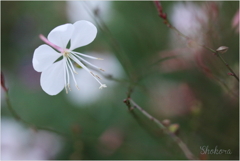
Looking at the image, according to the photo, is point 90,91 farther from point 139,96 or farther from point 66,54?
point 66,54

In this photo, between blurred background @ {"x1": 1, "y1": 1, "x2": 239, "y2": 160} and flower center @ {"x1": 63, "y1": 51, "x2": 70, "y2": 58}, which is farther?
blurred background @ {"x1": 1, "y1": 1, "x2": 239, "y2": 160}

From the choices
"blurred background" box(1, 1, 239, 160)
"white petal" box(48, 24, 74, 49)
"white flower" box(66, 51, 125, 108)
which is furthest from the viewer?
"white flower" box(66, 51, 125, 108)

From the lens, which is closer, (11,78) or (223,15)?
(223,15)

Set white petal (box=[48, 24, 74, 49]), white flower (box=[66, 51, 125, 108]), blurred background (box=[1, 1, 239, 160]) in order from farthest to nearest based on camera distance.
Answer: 1. white flower (box=[66, 51, 125, 108])
2. blurred background (box=[1, 1, 239, 160])
3. white petal (box=[48, 24, 74, 49])

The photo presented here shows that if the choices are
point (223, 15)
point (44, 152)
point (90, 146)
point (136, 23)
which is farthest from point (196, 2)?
point (44, 152)

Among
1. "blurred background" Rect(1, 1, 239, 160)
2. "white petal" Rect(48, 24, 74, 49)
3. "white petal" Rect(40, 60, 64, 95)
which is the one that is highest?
"blurred background" Rect(1, 1, 239, 160)

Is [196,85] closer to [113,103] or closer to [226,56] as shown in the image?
[226,56]

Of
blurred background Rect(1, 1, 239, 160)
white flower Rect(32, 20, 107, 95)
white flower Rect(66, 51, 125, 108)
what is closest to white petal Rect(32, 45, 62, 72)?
white flower Rect(32, 20, 107, 95)

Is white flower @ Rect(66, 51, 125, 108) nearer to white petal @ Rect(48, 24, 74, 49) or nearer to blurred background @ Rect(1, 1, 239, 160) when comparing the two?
A: blurred background @ Rect(1, 1, 239, 160)

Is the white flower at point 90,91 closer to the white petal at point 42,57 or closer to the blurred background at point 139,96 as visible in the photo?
the blurred background at point 139,96
